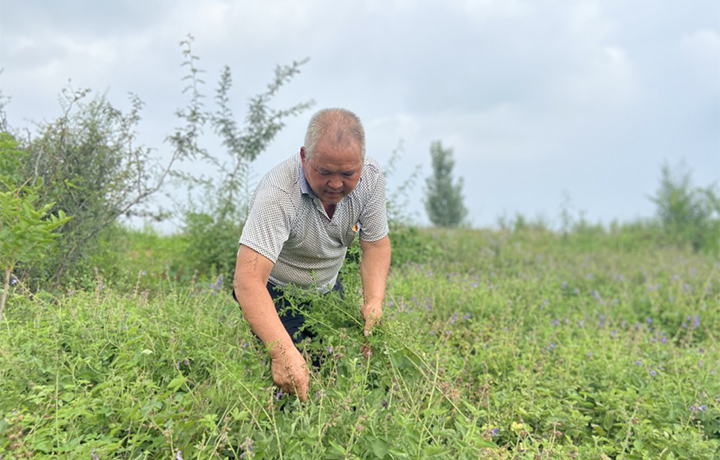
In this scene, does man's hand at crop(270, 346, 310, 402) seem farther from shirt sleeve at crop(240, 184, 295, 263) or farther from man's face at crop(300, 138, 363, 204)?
man's face at crop(300, 138, 363, 204)

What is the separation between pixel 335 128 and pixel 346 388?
3.84 ft

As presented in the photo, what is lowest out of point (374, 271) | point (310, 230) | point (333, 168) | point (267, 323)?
point (267, 323)

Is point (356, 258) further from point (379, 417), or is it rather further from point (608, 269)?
point (608, 269)

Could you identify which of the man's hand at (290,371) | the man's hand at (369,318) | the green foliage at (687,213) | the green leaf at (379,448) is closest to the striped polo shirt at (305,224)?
the man's hand at (369,318)

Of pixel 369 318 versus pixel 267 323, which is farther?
pixel 369 318

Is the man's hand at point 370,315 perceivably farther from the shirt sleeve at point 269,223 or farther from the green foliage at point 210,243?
the green foliage at point 210,243

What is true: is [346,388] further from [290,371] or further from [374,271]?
[374,271]

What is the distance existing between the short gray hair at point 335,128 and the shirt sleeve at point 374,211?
1.58ft

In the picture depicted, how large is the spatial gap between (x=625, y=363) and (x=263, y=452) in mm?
3175

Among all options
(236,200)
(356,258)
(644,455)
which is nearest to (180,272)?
(236,200)

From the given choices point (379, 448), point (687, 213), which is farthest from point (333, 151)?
point (687, 213)

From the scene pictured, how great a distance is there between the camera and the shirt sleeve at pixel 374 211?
3367mm

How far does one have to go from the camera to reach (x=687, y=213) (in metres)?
14.7

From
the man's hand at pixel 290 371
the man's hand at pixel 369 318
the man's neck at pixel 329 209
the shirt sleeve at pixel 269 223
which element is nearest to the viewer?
the man's hand at pixel 290 371
